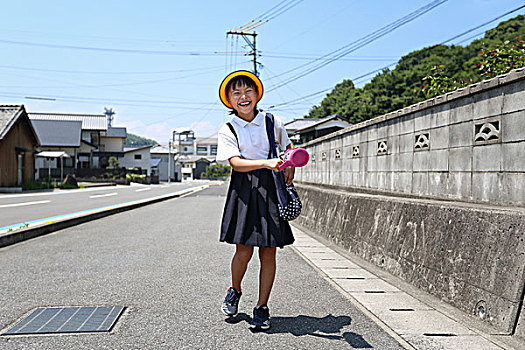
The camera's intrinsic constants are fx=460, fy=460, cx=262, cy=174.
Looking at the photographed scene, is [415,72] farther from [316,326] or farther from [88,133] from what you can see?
[316,326]

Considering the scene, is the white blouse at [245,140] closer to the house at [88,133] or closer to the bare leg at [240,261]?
the bare leg at [240,261]

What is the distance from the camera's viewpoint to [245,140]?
3699mm

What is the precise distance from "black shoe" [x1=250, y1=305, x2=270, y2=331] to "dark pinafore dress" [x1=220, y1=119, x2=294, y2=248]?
492mm

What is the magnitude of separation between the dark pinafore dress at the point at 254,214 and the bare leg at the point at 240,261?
147mm

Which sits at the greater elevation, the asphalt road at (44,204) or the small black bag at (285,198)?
the small black bag at (285,198)

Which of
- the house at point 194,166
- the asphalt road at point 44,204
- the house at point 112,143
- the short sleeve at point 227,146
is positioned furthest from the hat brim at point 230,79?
the house at point 194,166

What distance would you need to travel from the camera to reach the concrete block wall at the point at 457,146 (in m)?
4.50

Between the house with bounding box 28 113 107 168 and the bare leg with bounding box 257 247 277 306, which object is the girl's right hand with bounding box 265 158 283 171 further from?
the house with bounding box 28 113 107 168

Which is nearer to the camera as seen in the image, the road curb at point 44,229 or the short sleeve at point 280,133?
the short sleeve at point 280,133

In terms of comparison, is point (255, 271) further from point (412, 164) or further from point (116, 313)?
point (412, 164)

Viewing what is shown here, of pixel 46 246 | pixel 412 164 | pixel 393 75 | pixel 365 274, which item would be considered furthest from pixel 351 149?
pixel 393 75

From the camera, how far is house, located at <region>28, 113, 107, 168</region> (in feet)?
189

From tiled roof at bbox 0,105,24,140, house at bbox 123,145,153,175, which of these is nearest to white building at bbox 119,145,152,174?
house at bbox 123,145,153,175

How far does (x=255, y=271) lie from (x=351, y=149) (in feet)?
20.8
